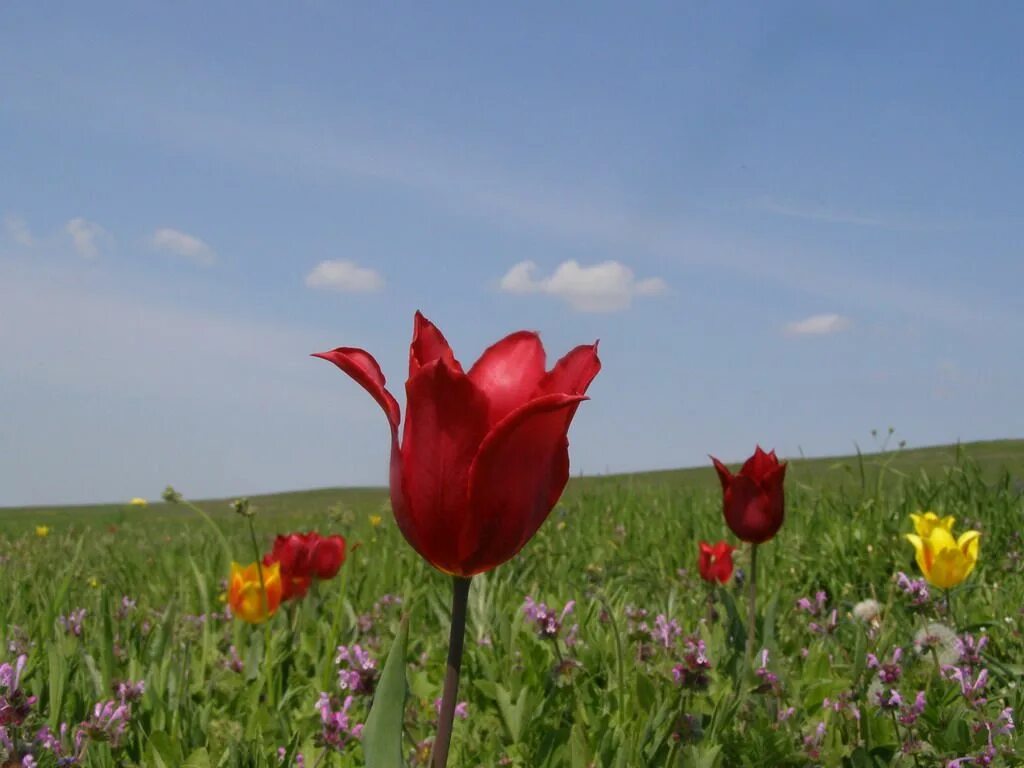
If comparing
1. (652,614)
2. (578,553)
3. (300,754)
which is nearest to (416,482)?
(300,754)

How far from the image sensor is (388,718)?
1.43m

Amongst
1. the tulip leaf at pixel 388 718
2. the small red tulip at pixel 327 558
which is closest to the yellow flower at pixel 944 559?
the small red tulip at pixel 327 558

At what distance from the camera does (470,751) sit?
8.96ft

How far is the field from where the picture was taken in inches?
96.0

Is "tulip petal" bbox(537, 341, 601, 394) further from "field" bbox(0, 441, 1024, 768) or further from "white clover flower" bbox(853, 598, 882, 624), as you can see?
"white clover flower" bbox(853, 598, 882, 624)

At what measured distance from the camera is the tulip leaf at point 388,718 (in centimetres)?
142

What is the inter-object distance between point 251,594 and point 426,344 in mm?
2340

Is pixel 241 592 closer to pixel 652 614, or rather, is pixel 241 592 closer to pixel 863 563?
pixel 652 614

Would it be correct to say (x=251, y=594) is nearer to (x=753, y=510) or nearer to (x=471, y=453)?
(x=753, y=510)

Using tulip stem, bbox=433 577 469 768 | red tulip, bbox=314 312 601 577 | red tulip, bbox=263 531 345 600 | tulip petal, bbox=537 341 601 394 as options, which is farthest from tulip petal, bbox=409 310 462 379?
red tulip, bbox=263 531 345 600

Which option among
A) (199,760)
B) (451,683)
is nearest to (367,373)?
(451,683)

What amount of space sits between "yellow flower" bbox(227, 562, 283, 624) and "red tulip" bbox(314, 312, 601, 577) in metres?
2.23

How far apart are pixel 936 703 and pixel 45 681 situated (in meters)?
2.66

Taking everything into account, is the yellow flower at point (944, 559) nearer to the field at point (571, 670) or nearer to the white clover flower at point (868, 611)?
the field at point (571, 670)
